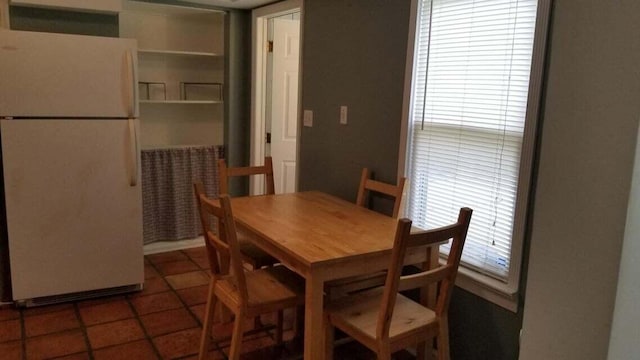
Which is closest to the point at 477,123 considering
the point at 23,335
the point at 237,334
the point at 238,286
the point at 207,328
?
the point at 238,286

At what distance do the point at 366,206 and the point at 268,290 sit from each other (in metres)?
0.92

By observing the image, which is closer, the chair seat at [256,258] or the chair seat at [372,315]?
the chair seat at [372,315]

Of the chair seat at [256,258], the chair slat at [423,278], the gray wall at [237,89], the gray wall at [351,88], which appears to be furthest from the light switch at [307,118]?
the chair slat at [423,278]

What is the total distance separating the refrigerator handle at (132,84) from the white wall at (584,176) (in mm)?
2807

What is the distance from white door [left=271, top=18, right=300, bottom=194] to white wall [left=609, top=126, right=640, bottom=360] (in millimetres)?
3539

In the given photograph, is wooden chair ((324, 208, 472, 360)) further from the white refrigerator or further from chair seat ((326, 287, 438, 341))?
the white refrigerator

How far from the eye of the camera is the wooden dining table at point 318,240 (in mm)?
1830

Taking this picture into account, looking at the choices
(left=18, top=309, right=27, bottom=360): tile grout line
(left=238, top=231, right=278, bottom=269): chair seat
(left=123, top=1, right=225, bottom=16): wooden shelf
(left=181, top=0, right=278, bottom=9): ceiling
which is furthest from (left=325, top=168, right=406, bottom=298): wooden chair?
(left=123, top=1, right=225, bottom=16): wooden shelf

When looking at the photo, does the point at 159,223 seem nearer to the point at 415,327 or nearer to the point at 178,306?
the point at 178,306

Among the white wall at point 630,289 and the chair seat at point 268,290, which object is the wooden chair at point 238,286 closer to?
the chair seat at point 268,290

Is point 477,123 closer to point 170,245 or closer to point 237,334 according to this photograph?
point 237,334

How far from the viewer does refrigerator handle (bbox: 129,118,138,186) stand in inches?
117

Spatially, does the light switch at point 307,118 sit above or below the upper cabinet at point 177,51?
below

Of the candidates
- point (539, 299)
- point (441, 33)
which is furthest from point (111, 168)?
point (539, 299)
